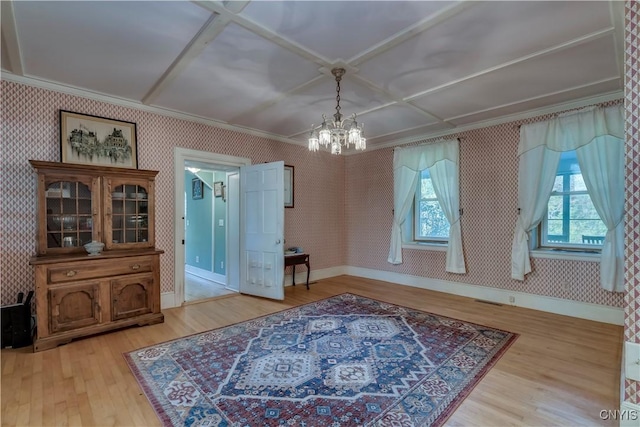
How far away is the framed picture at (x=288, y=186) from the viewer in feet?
18.2

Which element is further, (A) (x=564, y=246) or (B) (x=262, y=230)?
(B) (x=262, y=230)

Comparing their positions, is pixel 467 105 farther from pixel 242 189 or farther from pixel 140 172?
pixel 140 172

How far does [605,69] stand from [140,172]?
5110 millimetres

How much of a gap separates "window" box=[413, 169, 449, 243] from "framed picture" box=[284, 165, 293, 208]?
7.69ft

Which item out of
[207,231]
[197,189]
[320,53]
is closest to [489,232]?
[320,53]

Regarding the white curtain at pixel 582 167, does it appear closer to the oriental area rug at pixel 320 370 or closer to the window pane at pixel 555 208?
the window pane at pixel 555 208

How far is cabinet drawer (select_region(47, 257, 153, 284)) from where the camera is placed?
2.93 metres

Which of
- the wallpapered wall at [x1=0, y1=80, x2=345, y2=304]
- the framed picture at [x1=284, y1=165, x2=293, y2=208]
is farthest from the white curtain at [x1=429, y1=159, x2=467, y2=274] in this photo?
the framed picture at [x1=284, y1=165, x2=293, y2=208]

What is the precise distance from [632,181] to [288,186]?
456 centimetres

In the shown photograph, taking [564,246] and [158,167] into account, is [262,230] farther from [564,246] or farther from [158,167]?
[564,246]

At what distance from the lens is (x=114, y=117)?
3729 millimetres

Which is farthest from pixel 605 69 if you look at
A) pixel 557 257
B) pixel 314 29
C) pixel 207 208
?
pixel 207 208

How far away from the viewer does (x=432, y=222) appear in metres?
Answer: 5.42

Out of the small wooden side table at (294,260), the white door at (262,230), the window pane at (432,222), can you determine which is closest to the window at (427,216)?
the window pane at (432,222)
